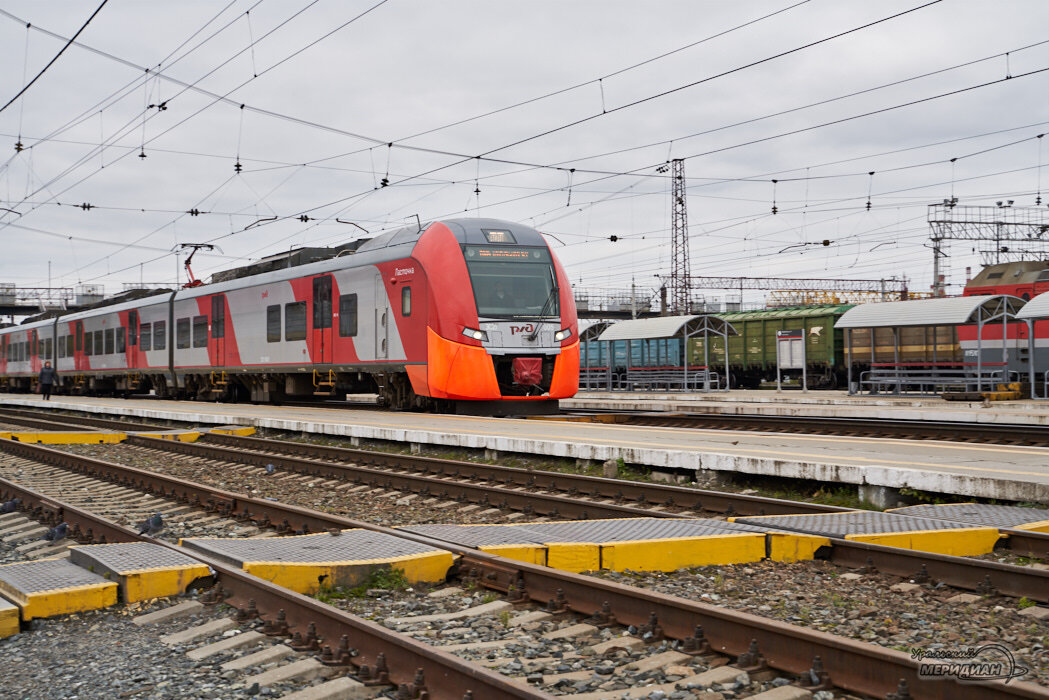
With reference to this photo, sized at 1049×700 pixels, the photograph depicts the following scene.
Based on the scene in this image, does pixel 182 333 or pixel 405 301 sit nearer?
pixel 405 301

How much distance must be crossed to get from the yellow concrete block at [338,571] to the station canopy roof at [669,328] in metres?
25.3

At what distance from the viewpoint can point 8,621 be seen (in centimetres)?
488

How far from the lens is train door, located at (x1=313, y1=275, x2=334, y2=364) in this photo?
20547 mm

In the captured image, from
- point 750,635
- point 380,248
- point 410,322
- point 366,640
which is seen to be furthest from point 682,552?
point 380,248

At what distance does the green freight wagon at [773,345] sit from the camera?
1449 inches

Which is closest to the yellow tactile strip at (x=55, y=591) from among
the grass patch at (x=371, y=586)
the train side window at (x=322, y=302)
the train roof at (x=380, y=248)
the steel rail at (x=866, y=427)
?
the grass patch at (x=371, y=586)

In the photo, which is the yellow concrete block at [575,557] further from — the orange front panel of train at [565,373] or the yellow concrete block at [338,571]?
the orange front panel of train at [565,373]

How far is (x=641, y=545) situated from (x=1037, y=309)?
65.6ft

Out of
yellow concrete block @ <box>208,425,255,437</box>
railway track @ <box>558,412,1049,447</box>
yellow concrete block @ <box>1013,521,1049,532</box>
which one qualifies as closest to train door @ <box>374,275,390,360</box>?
yellow concrete block @ <box>208,425,255,437</box>

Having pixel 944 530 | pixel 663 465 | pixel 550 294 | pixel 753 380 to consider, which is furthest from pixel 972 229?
pixel 944 530

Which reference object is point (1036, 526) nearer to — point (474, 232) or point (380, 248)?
point (474, 232)

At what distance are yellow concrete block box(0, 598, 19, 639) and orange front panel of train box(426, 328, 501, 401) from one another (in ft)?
38.8

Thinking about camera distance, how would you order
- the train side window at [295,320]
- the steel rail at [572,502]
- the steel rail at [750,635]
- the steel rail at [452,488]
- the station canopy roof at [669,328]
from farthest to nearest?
the station canopy roof at [669,328], the train side window at [295,320], the steel rail at [452,488], the steel rail at [572,502], the steel rail at [750,635]

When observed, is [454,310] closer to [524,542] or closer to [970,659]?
[524,542]
